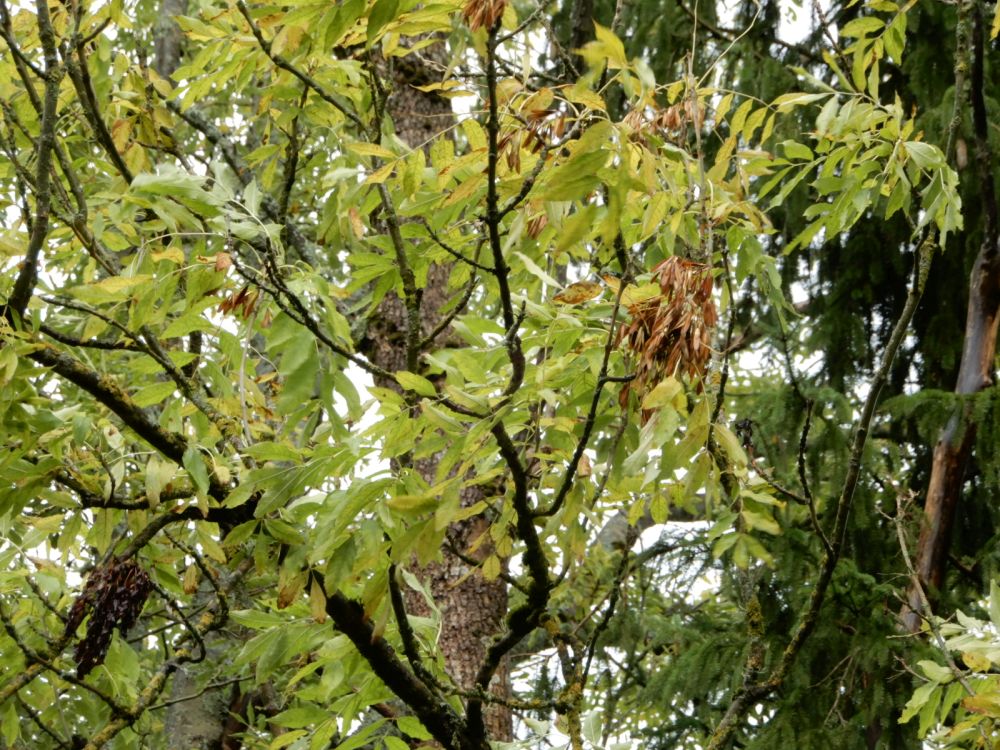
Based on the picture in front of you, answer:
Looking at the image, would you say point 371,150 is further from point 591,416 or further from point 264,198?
point 264,198

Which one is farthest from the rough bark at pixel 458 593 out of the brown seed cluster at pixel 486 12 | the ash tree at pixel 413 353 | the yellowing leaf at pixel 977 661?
the brown seed cluster at pixel 486 12

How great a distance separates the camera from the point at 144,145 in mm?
3389

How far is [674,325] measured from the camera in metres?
1.78

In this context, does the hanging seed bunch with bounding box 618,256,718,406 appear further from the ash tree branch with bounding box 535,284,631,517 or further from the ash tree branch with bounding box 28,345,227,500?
the ash tree branch with bounding box 28,345,227,500

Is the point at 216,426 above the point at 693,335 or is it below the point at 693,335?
above

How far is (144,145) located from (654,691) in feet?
10.9

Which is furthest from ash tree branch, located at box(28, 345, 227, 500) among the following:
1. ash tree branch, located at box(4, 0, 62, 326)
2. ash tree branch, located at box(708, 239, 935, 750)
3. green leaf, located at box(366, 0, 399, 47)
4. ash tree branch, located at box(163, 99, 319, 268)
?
ash tree branch, located at box(163, 99, 319, 268)

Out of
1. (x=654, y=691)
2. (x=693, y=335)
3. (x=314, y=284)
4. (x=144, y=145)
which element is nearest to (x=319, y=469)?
(x=314, y=284)

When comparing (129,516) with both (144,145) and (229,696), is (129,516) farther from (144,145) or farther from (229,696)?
(229,696)

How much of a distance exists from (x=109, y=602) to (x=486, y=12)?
1.71 m

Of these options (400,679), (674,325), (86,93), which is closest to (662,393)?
(674,325)

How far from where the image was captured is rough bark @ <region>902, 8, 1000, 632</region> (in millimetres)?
5043

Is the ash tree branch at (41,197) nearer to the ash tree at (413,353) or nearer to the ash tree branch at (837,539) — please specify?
the ash tree at (413,353)

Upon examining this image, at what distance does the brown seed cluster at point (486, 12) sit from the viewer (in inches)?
65.4
